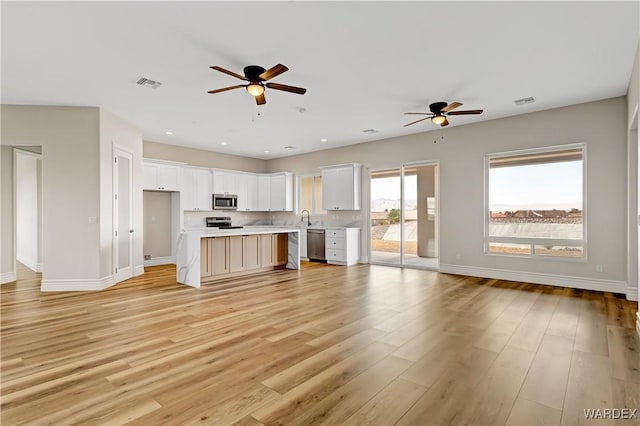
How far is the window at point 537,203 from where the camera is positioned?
17.7ft

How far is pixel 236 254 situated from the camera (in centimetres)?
620

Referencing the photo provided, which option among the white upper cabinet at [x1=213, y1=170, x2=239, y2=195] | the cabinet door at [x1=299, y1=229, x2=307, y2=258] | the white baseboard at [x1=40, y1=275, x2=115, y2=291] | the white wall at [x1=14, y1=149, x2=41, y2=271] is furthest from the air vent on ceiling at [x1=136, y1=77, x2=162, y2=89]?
the cabinet door at [x1=299, y1=229, x2=307, y2=258]

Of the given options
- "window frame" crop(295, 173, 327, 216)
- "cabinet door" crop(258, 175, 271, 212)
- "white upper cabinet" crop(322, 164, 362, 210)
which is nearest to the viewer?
"white upper cabinet" crop(322, 164, 362, 210)

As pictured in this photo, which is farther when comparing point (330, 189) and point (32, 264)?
point (330, 189)

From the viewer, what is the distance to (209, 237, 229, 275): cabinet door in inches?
230

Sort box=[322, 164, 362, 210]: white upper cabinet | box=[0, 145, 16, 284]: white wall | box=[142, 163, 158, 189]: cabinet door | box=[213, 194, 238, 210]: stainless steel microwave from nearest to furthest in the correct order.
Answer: box=[0, 145, 16, 284]: white wall, box=[142, 163, 158, 189]: cabinet door, box=[322, 164, 362, 210]: white upper cabinet, box=[213, 194, 238, 210]: stainless steel microwave

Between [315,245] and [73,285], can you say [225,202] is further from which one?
[73,285]

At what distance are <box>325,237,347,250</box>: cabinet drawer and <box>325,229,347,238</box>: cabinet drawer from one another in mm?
78

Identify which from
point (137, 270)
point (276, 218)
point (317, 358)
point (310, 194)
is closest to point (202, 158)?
point (276, 218)

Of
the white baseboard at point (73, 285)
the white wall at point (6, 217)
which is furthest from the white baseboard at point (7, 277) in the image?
the white baseboard at point (73, 285)

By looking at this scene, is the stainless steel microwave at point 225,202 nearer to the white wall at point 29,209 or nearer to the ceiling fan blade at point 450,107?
the white wall at point 29,209

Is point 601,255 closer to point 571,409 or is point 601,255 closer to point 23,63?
point 571,409

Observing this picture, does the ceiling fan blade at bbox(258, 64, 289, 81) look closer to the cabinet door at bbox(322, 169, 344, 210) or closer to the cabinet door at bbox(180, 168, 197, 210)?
the cabinet door at bbox(322, 169, 344, 210)

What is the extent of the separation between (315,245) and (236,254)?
8.87ft
